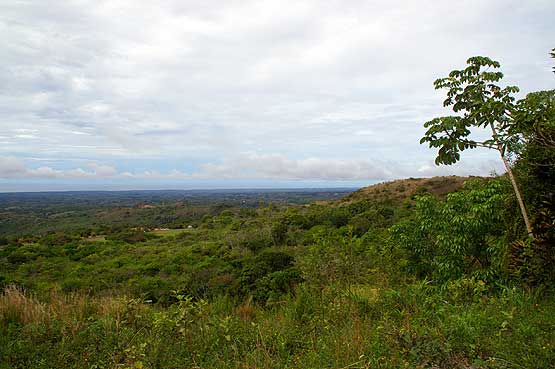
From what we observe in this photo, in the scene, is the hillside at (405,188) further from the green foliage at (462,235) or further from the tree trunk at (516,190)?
the tree trunk at (516,190)

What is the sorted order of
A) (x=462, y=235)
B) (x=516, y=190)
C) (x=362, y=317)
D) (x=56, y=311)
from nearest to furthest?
(x=362, y=317) < (x=516, y=190) < (x=56, y=311) < (x=462, y=235)

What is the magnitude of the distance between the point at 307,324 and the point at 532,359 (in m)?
2.45

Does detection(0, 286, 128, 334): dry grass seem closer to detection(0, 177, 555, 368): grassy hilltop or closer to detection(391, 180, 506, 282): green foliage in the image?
detection(0, 177, 555, 368): grassy hilltop

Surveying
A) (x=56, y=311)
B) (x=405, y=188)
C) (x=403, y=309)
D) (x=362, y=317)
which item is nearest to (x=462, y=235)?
(x=403, y=309)

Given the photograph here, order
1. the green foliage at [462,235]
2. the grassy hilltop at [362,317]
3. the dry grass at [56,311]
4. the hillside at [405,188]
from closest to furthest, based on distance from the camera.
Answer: the grassy hilltop at [362,317] < the dry grass at [56,311] < the green foliage at [462,235] < the hillside at [405,188]

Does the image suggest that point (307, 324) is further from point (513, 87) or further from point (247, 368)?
point (513, 87)

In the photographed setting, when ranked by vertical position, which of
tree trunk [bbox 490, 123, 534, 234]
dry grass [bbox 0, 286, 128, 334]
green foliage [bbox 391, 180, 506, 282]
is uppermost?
tree trunk [bbox 490, 123, 534, 234]

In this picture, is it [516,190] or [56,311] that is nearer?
[516,190]

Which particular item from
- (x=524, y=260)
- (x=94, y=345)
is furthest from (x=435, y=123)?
(x=94, y=345)

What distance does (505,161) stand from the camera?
515cm

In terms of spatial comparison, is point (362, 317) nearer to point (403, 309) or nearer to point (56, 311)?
point (403, 309)

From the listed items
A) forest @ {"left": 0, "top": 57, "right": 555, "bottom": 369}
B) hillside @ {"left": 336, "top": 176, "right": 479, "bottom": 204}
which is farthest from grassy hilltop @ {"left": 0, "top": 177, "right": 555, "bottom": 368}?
hillside @ {"left": 336, "top": 176, "right": 479, "bottom": 204}

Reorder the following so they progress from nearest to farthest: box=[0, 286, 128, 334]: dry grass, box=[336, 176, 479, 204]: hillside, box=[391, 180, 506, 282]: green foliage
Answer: box=[0, 286, 128, 334]: dry grass < box=[391, 180, 506, 282]: green foliage < box=[336, 176, 479, 204]: hillside

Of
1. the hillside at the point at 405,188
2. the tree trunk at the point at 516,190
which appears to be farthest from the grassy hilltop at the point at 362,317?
the hillside at the point at 405,188
